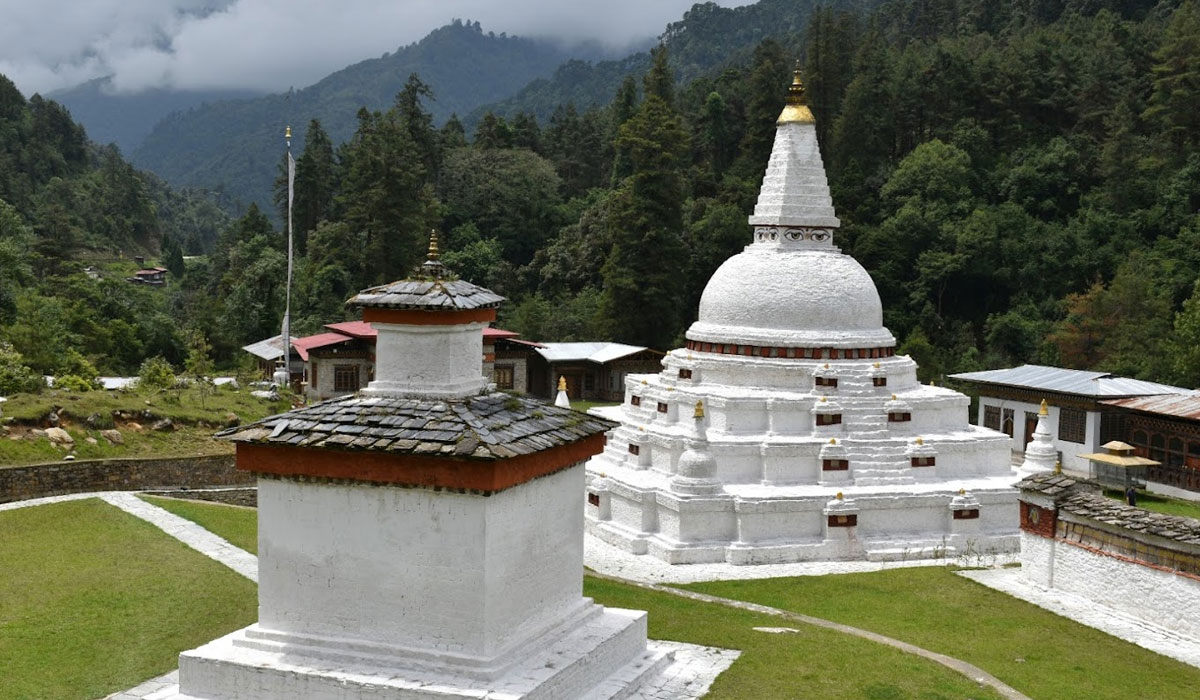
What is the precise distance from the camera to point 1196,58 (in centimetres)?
4494

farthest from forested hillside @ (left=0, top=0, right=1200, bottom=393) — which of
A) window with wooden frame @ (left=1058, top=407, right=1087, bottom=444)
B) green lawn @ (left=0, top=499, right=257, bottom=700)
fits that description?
green lawn @ (left=0, top=499, right=257, bottom=700)

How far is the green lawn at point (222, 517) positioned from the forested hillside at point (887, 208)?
57.4 ft

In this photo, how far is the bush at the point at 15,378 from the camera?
82.2ft

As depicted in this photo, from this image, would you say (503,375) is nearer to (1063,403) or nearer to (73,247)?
(1063,403)

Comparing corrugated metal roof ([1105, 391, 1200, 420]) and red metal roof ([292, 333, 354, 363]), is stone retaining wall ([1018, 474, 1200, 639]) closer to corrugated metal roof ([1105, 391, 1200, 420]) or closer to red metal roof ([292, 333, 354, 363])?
corrugated metal roof ([1105, 391, 1200, 420])

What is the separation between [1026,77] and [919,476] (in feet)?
115

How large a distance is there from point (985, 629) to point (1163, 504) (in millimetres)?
12931

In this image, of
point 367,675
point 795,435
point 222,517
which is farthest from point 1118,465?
point 367,675

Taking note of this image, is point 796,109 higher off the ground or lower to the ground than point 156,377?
higher

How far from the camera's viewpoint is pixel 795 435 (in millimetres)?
23062

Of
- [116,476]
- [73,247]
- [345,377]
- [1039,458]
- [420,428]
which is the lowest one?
[116,476]

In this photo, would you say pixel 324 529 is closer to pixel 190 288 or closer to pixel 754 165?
pixel 754 165

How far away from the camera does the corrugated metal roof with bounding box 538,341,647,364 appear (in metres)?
40.2

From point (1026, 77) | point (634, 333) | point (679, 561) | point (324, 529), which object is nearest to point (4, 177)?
point (634, 333)
